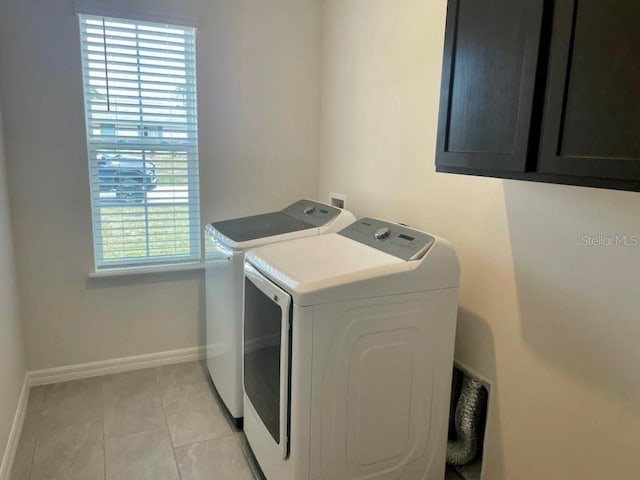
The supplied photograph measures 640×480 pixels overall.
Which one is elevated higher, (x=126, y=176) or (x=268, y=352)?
(x=126, y=176)

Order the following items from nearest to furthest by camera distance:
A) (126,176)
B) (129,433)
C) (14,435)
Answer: (14,435)
(129,433)
(126,176)

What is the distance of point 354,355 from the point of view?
1600 millimetres

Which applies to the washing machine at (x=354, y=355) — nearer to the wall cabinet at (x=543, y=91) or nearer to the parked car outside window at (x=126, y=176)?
the wall cabinet at (x=543, y=91)

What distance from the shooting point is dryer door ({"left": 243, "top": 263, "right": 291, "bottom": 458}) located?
159 cm

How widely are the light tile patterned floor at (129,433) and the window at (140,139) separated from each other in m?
0.76

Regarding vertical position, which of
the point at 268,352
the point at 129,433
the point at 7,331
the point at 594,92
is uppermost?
the point at 594,92

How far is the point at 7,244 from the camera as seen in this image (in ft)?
7.68

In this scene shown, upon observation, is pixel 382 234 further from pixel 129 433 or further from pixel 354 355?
pixel 129 433

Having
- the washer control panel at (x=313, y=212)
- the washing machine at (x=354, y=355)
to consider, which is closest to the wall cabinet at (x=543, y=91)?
the washing machine at (x=354, y=355)

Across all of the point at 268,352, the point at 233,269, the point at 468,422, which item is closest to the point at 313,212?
the point at 233,269

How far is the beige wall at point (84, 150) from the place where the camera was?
2443mm

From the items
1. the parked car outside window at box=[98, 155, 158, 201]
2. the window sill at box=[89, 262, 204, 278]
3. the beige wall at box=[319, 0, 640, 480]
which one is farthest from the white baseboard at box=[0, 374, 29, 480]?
the beige wall at box=[319, 0, 640, 480]

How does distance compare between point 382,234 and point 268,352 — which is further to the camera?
point 382,234

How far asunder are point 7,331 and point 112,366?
79 centimetres
